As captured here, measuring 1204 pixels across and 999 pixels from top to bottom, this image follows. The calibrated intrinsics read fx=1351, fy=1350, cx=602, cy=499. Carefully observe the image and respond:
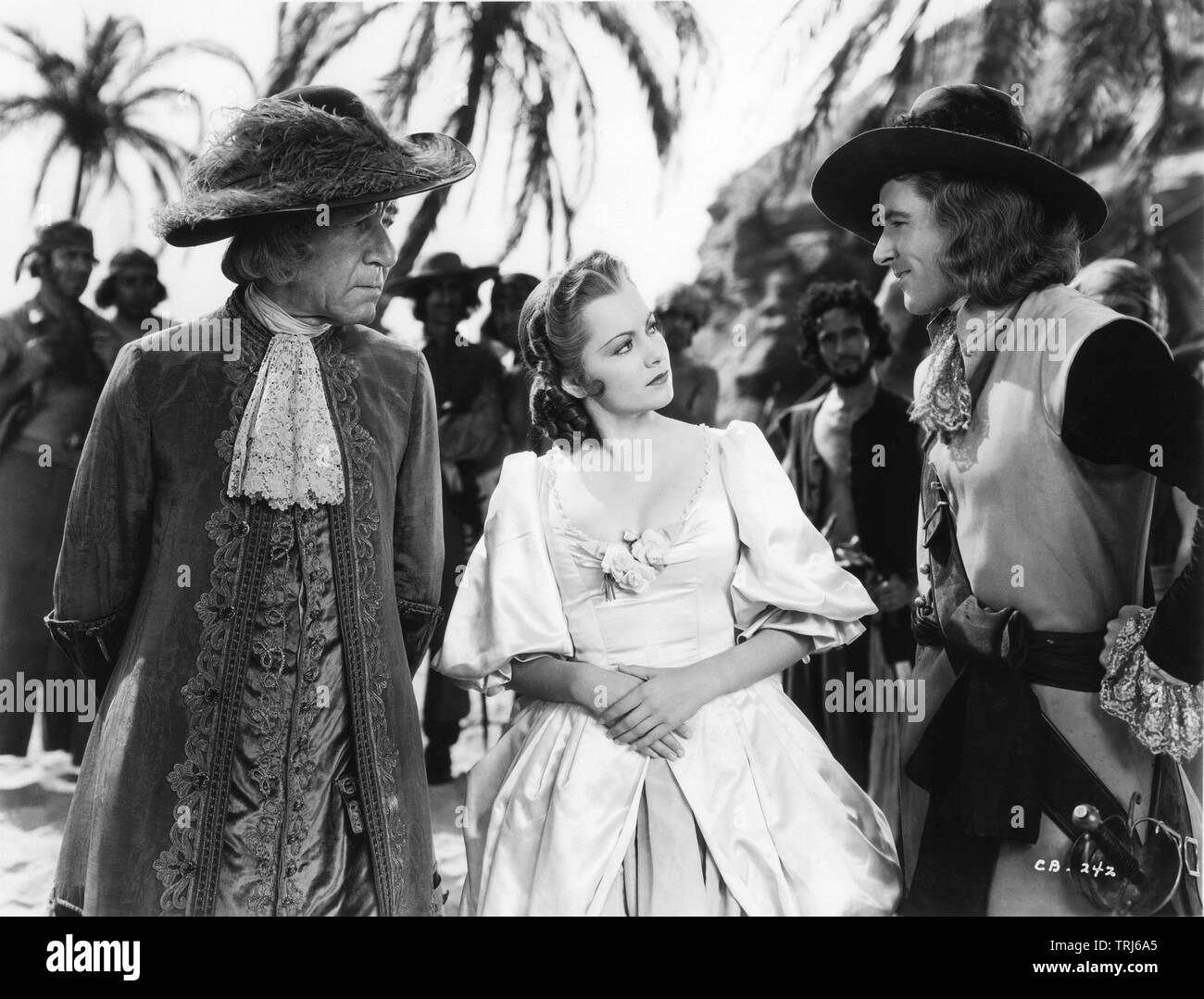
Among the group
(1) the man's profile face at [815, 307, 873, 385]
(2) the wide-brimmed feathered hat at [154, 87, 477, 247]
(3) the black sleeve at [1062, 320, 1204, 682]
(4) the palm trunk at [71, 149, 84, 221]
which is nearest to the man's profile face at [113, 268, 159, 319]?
(4) the palm trunk at [71, 149, 84, 221]

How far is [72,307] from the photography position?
335 centimetres

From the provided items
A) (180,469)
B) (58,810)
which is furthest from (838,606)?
(58,810)

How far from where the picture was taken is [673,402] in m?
3.38

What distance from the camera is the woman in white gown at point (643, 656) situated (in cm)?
269

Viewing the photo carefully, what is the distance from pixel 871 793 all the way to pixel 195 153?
2.27 meters

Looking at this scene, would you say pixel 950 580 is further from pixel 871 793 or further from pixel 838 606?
pixel 871 793

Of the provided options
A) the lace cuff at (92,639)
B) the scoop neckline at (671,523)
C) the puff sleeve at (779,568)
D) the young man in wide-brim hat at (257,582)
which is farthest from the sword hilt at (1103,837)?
the lace cuff at (92,639)

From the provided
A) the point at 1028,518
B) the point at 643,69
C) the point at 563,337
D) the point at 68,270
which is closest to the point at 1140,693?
the point at 1028,518

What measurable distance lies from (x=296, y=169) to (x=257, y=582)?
2.78 ft

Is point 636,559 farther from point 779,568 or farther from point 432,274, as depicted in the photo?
point 432,274

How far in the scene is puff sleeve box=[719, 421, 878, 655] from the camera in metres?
2.75

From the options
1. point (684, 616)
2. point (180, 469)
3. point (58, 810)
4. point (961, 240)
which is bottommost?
point (58, 810)
